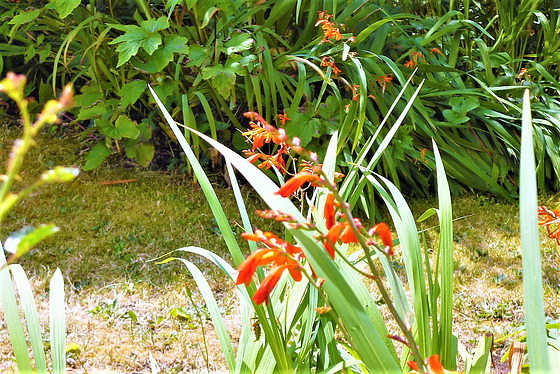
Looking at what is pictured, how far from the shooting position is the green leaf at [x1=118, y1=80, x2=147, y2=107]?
2428 millimetres

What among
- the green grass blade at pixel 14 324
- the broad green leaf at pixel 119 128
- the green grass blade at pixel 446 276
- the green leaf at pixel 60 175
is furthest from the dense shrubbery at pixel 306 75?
the green leaf at pixel 60 175

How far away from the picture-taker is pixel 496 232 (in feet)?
8.16

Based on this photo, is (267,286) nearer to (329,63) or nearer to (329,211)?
(329,211)

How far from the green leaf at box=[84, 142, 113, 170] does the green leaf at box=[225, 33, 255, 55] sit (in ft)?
2.65

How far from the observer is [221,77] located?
2.28 meters

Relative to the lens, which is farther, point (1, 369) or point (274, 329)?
point (1, 369)

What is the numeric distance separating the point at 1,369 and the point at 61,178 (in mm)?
1398

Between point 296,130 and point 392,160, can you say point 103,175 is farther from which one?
point 392,160

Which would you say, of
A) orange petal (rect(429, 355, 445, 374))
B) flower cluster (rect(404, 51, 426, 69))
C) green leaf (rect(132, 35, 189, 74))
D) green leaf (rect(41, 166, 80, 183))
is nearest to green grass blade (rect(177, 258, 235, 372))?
orange petal (rect(429, 355, 445, 374))

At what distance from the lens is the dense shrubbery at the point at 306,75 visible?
94.0 inches

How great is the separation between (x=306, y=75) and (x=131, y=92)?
32.5 inches

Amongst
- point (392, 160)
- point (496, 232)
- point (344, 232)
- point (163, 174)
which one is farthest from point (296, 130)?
point (344, 232)

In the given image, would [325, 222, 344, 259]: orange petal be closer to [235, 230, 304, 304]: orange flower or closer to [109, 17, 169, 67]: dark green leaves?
A: [235, 230, 304, 304]: orange flower

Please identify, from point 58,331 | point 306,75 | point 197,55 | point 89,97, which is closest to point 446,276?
point 58,331
